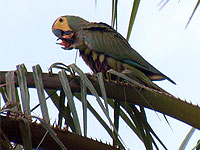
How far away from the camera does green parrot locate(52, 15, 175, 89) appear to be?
8.34 feet

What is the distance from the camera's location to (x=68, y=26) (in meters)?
3.10

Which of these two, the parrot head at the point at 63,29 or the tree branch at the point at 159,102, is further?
the parrot head at the point at 63,29

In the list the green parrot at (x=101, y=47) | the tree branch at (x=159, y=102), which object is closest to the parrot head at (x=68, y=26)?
the green parrot at (x=101, y=47)

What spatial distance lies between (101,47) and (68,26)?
0.42m

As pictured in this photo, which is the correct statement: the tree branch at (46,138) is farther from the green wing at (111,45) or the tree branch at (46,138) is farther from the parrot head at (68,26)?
the parrot head at (68,26)

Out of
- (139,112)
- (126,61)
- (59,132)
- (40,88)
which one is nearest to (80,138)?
(59,132)

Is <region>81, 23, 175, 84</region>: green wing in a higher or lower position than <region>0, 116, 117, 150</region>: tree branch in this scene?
higher

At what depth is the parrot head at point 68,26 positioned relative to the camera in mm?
2970

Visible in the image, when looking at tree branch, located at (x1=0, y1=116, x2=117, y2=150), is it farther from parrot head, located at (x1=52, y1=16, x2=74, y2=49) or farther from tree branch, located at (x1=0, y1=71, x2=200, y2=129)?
parrot head, located at (x1=52, y1=16, x2=74, y2=49)

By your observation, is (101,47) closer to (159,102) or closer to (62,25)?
(62,25)

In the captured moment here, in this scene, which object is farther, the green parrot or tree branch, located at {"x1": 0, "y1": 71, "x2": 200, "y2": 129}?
the green parrot

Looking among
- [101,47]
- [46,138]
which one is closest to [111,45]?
[101,47]

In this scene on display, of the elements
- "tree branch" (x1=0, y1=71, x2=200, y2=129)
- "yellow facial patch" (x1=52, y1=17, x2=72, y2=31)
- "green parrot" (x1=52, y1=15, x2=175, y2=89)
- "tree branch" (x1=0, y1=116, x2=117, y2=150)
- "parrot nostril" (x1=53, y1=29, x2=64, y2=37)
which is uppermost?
"yellow facial patch" (x1=52, y1=17, x2=72, y2=31)

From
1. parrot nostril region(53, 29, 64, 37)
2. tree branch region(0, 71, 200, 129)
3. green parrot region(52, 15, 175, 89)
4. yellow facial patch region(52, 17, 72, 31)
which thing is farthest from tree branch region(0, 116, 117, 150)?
yellow facial patch region(52, 17, 72, 31)
